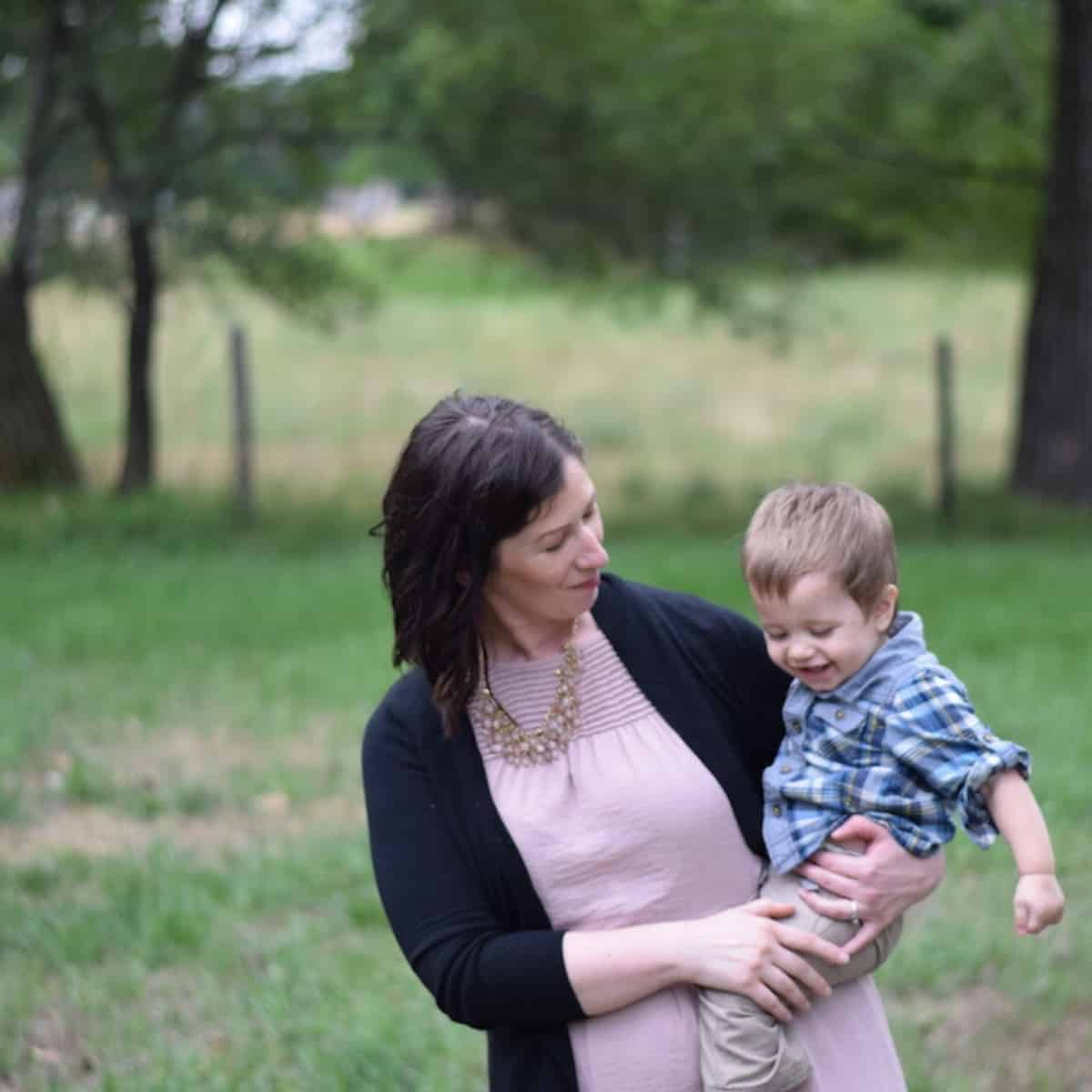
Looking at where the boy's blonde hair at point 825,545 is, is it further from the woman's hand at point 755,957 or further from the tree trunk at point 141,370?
the tree trunk at point 141,370

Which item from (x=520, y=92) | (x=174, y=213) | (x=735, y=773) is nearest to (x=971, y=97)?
(x=520, y=92)

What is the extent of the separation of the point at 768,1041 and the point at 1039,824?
1.39ft

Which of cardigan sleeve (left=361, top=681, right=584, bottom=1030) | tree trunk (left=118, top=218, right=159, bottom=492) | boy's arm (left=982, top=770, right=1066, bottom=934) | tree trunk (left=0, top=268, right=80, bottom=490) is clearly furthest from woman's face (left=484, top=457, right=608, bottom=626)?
tree trunk (left=118, top=218, right=159, bottom=492)

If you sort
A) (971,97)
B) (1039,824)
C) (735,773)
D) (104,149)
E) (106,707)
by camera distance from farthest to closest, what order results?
(971,97) → (104,149) → (106,707) → (735,773) → (1039,824)

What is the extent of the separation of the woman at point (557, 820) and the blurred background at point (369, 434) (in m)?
1.58

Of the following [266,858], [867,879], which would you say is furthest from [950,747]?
[266,858]

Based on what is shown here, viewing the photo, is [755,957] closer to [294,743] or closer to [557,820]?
[557,820]

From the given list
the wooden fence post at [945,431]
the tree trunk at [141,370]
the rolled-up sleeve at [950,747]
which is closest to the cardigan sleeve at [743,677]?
the rolled-up sleeve at [950,747]

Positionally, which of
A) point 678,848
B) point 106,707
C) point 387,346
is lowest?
point 387,346

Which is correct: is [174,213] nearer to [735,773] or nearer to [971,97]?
[971,97]

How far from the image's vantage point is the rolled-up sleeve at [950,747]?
2141mm

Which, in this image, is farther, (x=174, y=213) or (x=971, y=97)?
(x=971, y=97)

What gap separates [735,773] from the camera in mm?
2303

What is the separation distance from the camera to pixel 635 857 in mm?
2217
